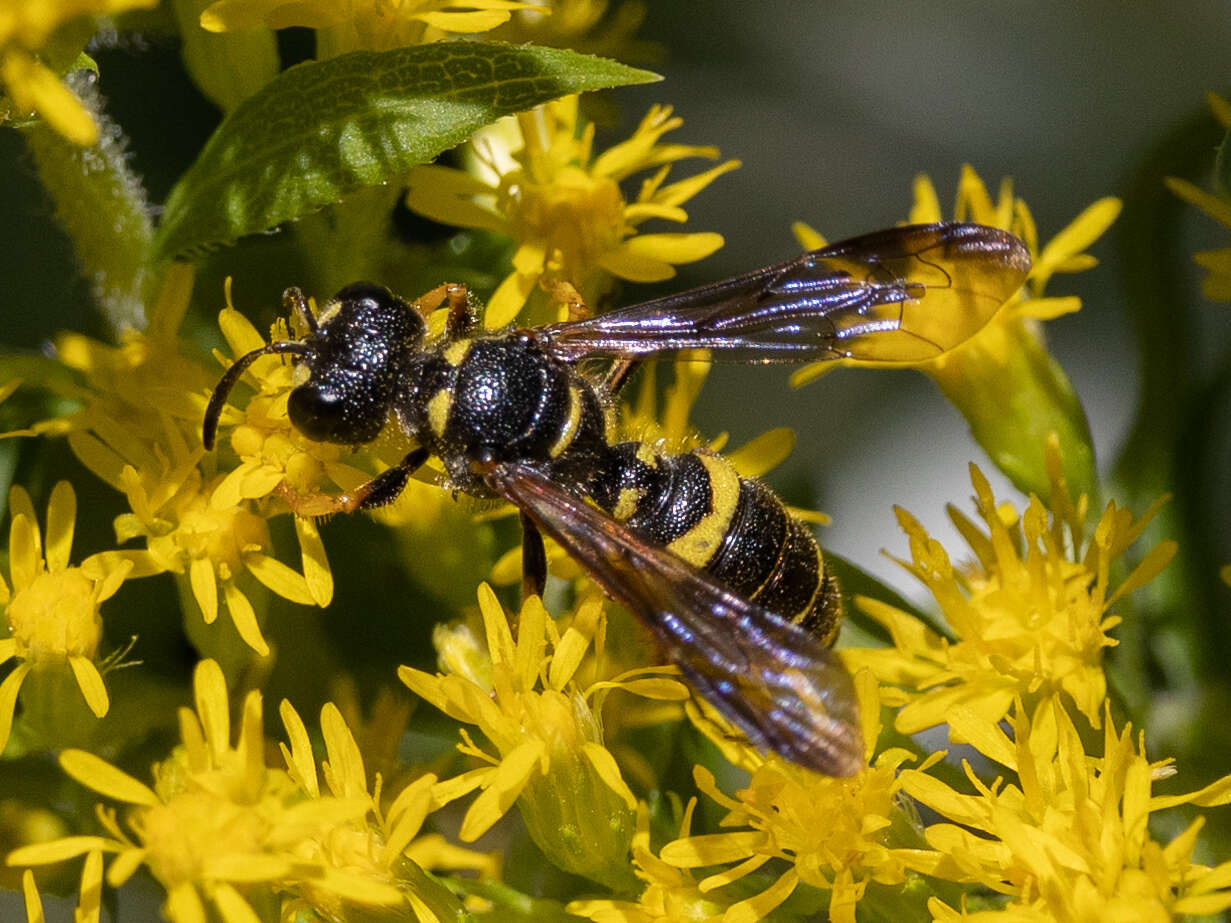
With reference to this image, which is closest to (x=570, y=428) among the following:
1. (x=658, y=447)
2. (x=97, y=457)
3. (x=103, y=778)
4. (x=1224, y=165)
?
(x=658, y=447)

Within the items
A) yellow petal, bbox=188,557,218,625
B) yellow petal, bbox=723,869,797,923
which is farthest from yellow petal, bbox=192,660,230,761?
yellow petal, bbox=723,869,797,923

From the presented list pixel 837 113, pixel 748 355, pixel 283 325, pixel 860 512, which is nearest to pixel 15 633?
pixel 283 325

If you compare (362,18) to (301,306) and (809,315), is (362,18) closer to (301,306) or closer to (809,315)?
(301,306)

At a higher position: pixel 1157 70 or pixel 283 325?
pixel 1157 70

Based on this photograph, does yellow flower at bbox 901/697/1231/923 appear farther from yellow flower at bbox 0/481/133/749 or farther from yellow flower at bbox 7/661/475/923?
yellow flower at bbox 0/481/133/749

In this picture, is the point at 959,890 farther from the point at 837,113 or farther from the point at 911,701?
the point at 837,113
